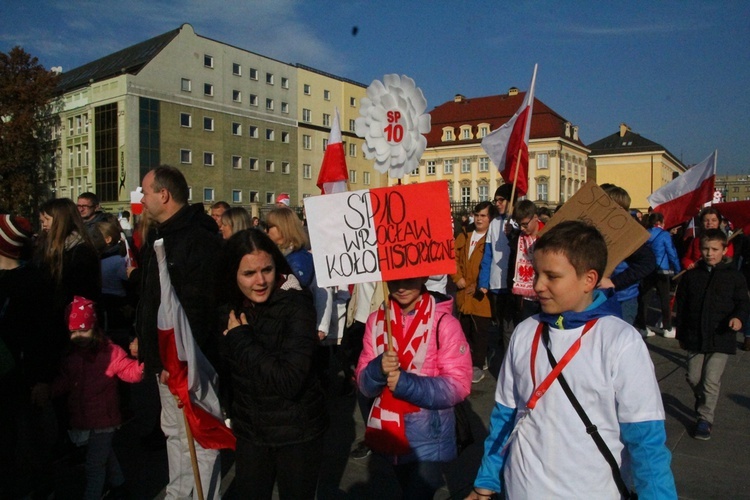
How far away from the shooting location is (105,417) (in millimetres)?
3857

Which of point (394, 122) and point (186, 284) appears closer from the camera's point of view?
point (186, 284)

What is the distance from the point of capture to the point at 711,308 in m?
5.25

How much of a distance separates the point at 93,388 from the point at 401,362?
219 centimetres

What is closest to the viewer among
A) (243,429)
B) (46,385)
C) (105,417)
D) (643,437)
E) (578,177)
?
(643,437)

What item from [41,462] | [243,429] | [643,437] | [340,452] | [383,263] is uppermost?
[383,263]

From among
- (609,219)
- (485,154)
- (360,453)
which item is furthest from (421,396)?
(485,154)

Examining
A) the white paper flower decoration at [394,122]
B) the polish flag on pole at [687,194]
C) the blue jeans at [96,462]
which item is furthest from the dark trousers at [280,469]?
the polish flag on pole at [687,194]

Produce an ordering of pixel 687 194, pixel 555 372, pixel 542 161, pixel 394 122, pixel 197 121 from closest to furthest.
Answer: pixel 555 372 → pixel 394 122 → pixel 687 194 → pixel 197 121 → pixel 542 161

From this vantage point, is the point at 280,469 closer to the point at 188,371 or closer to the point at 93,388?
the point at 188,371

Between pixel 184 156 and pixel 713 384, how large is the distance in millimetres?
53234

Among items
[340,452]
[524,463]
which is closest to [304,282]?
[340,452]

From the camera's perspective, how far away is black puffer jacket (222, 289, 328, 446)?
272 cm

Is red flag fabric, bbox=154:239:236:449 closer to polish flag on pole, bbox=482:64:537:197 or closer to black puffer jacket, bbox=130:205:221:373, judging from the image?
black puffer jacket, bbox=130:205:221:373

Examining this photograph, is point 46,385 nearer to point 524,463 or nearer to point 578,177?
point 524,463
